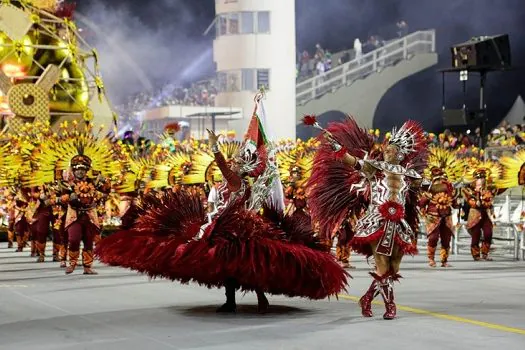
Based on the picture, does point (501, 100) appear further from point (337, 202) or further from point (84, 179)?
point (337, 202)

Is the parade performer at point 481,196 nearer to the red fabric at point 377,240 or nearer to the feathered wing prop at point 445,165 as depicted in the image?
the feathered wing prop at point 445,165

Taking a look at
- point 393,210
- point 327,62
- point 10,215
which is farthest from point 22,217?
point 327,62

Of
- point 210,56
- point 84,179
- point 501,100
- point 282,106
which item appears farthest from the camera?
point 210,56

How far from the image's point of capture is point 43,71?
2252 centimetres

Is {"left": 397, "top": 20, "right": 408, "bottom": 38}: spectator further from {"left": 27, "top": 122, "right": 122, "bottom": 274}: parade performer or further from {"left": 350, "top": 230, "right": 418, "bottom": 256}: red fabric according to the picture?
{"left": 350, "top": 230, "right": 418, "bottom": 256}: red fabric

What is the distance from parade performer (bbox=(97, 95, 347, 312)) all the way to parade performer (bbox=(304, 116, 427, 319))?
0.37 metres

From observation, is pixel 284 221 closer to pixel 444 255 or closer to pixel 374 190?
pixel 374 190

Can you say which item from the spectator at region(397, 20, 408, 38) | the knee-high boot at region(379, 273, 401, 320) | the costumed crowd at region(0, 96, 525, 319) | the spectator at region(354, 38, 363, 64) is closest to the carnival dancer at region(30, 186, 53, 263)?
the costumed crowd at region(0, 96, 525, 319)

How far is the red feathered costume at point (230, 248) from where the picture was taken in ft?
33.8

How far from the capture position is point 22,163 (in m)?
19.2

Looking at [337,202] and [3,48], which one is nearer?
[337,202]

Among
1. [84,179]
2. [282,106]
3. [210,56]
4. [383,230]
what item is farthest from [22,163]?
[210,56]

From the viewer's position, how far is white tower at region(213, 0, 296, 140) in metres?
36.5

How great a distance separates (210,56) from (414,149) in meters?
32.7
